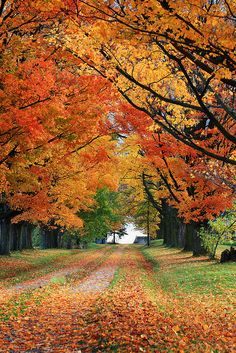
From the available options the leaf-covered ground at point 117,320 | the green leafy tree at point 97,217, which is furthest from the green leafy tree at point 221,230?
the green leafy tree at point 97,217

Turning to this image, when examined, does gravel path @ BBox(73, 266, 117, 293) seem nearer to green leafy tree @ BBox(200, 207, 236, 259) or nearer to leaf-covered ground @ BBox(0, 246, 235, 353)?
leaf-covered ground @ BBox(0, 246, 235, 353)

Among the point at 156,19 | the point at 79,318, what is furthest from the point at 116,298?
the point at 156,19

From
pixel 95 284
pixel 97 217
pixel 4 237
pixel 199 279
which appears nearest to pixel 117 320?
pixel 95 284

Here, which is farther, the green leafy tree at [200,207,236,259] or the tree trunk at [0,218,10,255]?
the tree trunk at [0,218,10,255]

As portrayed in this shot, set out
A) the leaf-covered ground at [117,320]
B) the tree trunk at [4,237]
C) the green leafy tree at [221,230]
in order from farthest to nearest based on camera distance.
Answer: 1. the tree trunk at [4,237]
2. the green leafy tree at [221,230]
3. the leaf-covered ground at [117,320]

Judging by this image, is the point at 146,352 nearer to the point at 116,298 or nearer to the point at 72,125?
the point at 116,298

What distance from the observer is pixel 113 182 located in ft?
108

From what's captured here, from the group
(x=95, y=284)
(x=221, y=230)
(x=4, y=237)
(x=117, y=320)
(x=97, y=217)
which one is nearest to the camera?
(x=117, y=320)

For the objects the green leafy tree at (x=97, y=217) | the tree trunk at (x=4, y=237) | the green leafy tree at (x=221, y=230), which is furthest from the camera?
the green leafy tree at (x=97, y=217)

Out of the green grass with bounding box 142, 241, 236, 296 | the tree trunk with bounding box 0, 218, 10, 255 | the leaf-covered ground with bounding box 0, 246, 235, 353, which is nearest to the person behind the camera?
the leaf-covered ground with bounding box 0, 246, 235, 353

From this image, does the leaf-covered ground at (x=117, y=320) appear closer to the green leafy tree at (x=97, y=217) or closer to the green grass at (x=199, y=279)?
the green grass at (x=199, y=279)

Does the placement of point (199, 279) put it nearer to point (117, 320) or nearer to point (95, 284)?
point (95, 284)

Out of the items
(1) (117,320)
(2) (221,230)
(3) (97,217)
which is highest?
(3) (97,217)

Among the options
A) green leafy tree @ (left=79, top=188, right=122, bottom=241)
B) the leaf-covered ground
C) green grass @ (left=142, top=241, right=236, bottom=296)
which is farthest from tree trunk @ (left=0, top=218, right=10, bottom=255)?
the leaf-covered ground
